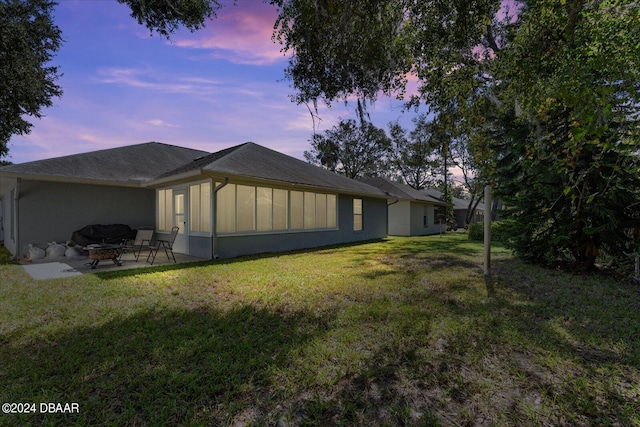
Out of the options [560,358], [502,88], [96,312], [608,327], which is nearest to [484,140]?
[502,88]

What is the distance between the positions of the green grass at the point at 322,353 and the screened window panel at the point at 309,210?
21.2ft

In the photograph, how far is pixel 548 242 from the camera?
7.28 meters

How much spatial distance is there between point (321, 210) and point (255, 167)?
382 centimetres

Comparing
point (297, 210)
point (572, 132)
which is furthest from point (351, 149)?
point (572, 132)

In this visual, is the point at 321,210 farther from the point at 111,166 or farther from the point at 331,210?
the point at 111,166

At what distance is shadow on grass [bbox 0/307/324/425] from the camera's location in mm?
2242

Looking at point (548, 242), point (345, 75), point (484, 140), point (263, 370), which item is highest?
point (345, 75)

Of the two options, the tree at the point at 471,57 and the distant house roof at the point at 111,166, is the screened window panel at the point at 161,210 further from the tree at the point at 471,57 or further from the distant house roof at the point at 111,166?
the tree at the point at 471,57

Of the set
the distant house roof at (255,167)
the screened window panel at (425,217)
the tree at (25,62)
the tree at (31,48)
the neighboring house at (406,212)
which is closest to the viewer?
the tree at (31,48)

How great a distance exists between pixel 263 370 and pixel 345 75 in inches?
179

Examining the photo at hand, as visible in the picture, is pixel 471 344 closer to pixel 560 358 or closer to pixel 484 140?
pixel 560 358

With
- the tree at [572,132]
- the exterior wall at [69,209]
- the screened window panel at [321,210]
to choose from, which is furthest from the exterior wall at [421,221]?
the exterior wall at [69,209]

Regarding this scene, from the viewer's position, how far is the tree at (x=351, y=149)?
33.0 meters

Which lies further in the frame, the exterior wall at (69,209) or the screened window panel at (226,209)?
the exterior wall at (69,209)
